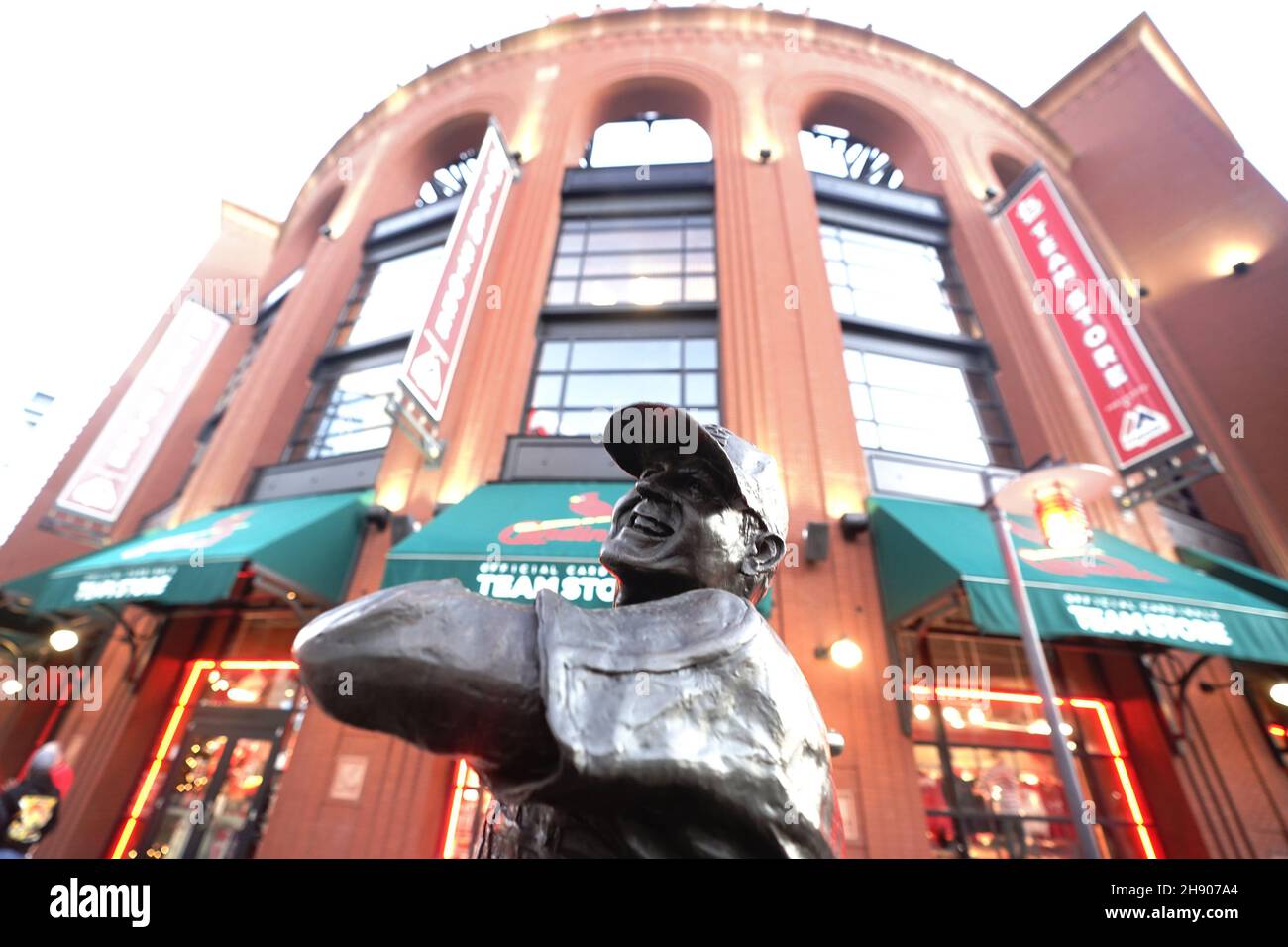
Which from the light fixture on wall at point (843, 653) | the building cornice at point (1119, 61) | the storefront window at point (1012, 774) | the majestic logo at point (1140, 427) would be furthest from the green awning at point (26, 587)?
the building cornice at point (1119, 61)

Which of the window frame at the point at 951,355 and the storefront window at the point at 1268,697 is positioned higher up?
the window frame at the point at 951,355

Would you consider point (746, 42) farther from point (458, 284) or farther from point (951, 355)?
point (458, 284)

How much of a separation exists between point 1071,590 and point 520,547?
18.1 feet

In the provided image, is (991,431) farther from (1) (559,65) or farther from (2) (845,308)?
(1) (559,65)

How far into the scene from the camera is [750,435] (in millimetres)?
7781

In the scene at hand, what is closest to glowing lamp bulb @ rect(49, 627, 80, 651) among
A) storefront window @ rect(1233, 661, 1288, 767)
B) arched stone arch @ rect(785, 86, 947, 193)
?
arched stone arch @ rect(785, 86, 947, 193)

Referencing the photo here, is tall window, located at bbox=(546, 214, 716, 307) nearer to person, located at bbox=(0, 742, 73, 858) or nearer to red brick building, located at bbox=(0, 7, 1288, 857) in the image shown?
red brick building, located at bbox=(0, 7, 1288, 857)

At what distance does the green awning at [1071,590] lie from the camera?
5430 millimetres

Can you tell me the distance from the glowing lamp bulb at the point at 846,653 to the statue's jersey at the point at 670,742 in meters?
5.49

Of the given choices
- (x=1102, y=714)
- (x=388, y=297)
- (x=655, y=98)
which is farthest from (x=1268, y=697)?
(x=388, y=297)

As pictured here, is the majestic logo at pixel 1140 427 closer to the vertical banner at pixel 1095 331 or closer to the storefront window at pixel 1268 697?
the vertical banner at pixel 1095 331

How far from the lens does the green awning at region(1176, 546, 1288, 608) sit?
7.46 metres

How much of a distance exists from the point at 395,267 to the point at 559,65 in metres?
6.14

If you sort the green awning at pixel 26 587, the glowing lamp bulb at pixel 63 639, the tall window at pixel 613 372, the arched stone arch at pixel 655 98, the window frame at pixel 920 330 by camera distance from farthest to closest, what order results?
the arched stone arch at pixel 655 98 → the window frame at pixel 920 330 → the tall window at pixel 613 372 → the glowing lamp bulb at pixel 63 639 → the green awning at pixel 26 587
